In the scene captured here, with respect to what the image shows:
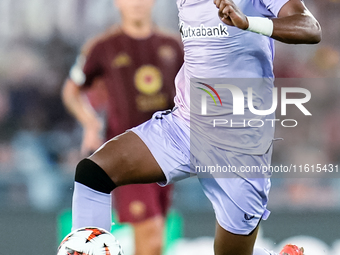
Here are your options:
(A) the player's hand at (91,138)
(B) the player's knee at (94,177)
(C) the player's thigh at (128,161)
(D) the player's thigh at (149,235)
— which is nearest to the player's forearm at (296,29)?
(C) the player's thigh at (128,161)

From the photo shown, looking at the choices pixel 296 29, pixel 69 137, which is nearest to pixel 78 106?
pixel 69 137

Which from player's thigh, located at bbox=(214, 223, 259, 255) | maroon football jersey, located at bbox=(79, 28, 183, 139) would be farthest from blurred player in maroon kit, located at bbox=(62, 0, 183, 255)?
player's thigh, located at bbox=(214, 223, 259, 255)

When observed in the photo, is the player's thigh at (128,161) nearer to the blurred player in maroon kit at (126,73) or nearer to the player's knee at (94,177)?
the player's knee at (94,177)

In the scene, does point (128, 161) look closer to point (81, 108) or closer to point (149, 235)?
point (81, 108)

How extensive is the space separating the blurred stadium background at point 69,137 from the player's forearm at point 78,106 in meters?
0.05

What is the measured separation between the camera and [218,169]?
6.66 ft

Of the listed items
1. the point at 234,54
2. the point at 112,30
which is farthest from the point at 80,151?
the point at 234,54

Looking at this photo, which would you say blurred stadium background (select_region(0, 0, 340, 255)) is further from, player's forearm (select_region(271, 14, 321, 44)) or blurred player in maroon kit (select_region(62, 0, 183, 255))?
player's forearm (select_region(271, 14, 321, 44))

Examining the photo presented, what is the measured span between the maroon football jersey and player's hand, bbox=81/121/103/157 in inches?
4.0

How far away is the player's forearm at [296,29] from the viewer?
1.67 meters

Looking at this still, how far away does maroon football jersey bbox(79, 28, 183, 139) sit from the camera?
8.41ft

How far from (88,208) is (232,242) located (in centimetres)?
72

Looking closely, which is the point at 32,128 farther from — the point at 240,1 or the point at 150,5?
the point at 240,1

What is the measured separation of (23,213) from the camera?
270 centimetres
